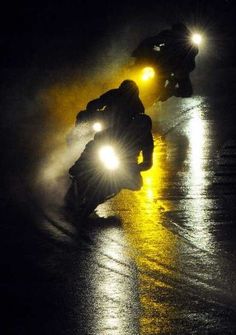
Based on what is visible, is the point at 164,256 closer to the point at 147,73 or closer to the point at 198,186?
the point at 198,186

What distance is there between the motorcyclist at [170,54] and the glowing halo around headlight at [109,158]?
8.88 m

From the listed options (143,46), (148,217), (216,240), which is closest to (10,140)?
(143,46)

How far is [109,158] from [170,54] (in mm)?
9407

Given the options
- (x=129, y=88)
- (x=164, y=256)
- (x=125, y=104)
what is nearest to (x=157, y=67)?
(x=129, y=88)

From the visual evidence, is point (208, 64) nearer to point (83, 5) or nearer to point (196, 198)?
point (83, 5)

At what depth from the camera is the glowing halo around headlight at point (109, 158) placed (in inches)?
408

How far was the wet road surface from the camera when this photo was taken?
6465mm

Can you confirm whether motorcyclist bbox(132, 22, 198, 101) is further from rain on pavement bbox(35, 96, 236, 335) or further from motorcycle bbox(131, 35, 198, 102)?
rain on pavement bbox(35, 96, 236, 335)

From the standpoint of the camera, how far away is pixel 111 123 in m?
11.0

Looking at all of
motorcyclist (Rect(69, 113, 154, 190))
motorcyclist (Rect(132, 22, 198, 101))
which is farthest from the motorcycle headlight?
motorcyclist (Rect(132, 22, 198, 101))

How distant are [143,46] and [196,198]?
28.0ft

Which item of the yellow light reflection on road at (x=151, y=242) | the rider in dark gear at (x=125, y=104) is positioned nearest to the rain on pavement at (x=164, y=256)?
the yellow light reflection on road at (x=151, y=242)

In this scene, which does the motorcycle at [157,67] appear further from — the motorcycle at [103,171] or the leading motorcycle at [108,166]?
the motorcycle at [103,171]

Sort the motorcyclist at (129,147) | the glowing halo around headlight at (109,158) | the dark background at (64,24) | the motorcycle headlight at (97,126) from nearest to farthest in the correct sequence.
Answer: the glowing halo around headlight at (109,158)
the motorcyclist at (129,147)
the motorcycle headlight at (97,126)
the dark background at (64,24)
